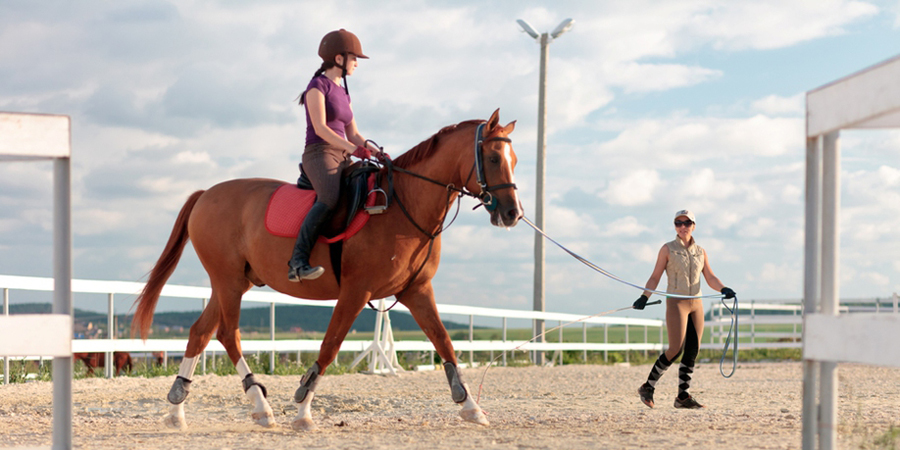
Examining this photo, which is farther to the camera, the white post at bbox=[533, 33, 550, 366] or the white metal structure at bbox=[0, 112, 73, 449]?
the white post at bbox=[533, 33, 550, 366]

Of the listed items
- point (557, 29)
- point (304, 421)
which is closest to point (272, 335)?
point (304, 421)

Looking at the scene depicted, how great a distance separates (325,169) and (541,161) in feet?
54.7

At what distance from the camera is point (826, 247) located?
3871 mm

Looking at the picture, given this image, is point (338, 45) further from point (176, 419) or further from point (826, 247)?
point (826, 247)

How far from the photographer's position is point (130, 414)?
7.83 metres

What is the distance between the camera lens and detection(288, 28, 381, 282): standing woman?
6.48 m

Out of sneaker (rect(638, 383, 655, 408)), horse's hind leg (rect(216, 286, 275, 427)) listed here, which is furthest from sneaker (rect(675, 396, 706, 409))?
horse's hind leg (rect(216, 286, 275, 427))

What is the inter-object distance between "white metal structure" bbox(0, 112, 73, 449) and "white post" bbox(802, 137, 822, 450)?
327 cm

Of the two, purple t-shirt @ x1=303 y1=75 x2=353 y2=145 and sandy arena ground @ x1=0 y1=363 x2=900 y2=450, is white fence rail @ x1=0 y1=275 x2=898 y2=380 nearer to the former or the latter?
sandy arena ground @ x1=0 y1=363 x2=900 y2=450

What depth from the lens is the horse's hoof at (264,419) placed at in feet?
22.2

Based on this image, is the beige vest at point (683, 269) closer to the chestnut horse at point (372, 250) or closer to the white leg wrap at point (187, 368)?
the chestnut horse at point (372, 250)

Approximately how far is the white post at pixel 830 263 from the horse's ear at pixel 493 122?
9.54 feet

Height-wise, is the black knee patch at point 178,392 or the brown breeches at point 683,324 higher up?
the brown breeches at point 683,324

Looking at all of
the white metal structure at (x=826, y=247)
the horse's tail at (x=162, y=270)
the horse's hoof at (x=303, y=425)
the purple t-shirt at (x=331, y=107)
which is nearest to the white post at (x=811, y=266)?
the white metal structure at (x=826, y=247)
